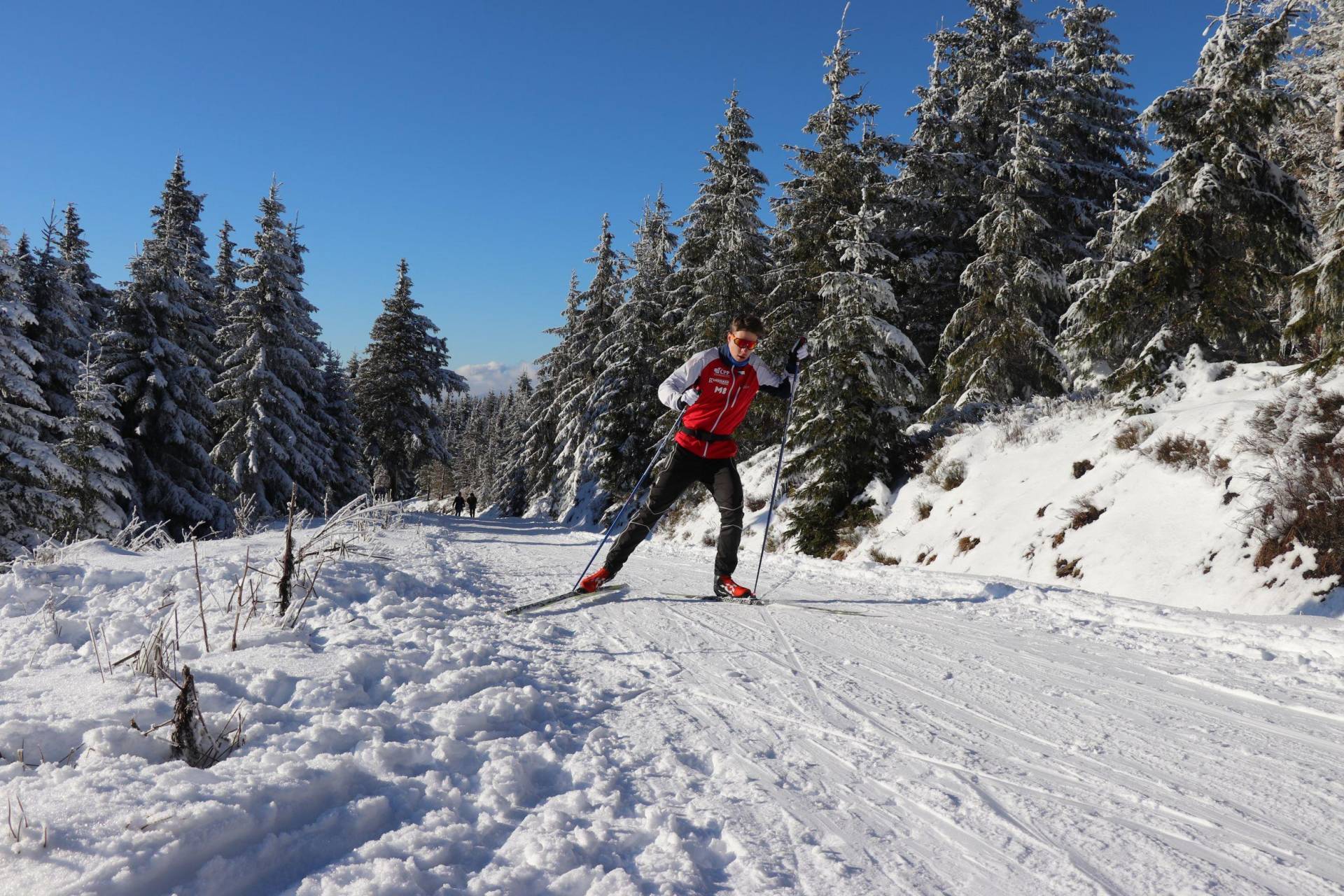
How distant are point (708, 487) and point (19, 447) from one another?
15794mm

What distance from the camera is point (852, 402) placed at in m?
13.2

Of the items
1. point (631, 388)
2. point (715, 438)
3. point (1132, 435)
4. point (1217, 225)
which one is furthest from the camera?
point (631, 388)

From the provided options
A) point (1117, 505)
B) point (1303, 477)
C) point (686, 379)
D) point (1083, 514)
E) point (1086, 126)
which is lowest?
point (1083, 514)

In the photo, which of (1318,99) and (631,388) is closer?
(1318,99)

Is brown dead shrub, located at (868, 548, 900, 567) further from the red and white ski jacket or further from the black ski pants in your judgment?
the red and white ski jacket

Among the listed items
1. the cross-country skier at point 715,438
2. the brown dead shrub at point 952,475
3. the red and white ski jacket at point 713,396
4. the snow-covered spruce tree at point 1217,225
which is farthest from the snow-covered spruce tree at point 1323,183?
the red and white ski jacket at point 713,396

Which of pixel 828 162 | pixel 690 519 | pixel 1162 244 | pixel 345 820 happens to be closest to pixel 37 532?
pixel 690 519

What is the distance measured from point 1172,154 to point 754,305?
1091 centimetres

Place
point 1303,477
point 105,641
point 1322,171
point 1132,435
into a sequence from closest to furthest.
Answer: point 105,641 → point 1303,477 → point 1132,435 → point 1322,171

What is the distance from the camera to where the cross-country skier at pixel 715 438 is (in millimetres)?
6035

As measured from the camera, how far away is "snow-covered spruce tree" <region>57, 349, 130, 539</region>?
52.3ft

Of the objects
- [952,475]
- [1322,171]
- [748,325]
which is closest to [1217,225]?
[952,475]

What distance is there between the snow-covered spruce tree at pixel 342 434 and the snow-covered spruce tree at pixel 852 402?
79.3ft

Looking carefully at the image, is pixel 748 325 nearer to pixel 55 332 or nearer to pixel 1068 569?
pixel 1068 569
